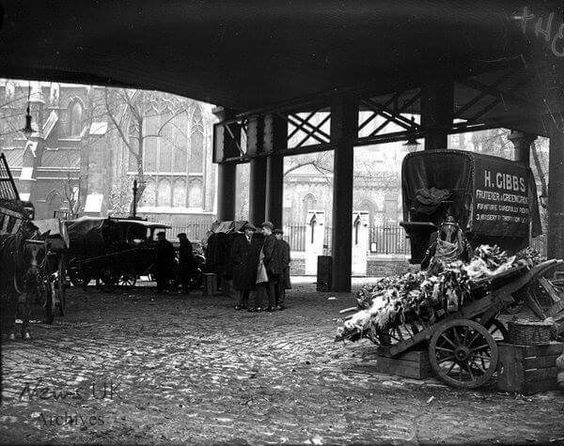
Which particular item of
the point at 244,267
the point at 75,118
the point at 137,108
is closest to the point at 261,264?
the point at 244,267

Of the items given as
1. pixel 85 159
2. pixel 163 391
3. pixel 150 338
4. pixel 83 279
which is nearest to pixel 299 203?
pixel 85 159

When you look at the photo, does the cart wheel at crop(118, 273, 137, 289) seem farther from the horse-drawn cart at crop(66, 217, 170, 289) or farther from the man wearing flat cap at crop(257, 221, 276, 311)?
the man wearing flat cap at crop(257, 221, 276, 311)

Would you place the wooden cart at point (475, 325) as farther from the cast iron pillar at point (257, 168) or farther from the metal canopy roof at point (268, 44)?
the cast iron pillar at point (257, 168)

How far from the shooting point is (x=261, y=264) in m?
14.6

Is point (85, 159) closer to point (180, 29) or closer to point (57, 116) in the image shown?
point (57, 116)

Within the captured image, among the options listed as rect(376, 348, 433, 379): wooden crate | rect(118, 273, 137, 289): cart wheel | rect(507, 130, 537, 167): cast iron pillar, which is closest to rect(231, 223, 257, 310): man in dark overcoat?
rect(376, 348, 433, 379): wooden crate

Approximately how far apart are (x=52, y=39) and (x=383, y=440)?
1285cm

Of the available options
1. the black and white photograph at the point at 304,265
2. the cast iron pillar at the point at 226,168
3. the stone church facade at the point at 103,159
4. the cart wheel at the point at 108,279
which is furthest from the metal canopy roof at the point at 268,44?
the stone church facade at the point at 103,159

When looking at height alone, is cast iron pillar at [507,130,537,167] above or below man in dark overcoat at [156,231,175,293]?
above

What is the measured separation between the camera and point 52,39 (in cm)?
1482

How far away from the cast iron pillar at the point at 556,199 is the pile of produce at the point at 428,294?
7759mm

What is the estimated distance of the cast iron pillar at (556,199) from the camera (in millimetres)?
15011

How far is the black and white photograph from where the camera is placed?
611 cm

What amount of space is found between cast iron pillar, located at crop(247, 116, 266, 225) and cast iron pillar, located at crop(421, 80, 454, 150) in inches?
293
